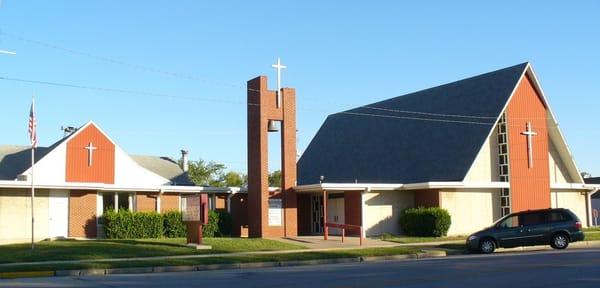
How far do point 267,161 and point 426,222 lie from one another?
27.8ft

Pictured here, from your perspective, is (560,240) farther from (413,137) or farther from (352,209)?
(413,137)

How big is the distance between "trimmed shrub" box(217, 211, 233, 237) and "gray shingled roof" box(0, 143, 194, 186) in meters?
11.0

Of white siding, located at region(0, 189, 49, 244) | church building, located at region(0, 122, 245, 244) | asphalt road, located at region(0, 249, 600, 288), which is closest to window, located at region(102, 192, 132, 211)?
church building, located at region(0, 122, 245, 244)

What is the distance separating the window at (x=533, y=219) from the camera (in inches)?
1081

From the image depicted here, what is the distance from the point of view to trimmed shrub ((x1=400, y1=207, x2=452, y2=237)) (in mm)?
34375

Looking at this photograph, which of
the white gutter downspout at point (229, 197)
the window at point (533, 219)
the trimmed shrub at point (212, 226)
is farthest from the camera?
the white gutter downspout at point (229, 197)

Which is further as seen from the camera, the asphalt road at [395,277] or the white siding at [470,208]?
the white siding at [470,208]

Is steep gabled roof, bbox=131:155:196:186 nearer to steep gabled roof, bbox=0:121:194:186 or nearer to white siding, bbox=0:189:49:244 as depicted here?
steep gabled roof, bbox=0:121:194:186

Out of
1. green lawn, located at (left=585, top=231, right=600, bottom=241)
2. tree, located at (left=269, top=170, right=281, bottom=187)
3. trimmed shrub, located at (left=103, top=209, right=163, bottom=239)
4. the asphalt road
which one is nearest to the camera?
the asphalt road

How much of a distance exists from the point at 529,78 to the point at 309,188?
1451 cm

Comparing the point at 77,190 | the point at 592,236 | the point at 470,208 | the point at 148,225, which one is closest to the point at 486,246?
the point at 592,236

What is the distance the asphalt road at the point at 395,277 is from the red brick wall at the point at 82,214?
52.8 ft

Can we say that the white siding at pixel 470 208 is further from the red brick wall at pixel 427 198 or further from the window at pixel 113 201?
the window at pixel 113 201

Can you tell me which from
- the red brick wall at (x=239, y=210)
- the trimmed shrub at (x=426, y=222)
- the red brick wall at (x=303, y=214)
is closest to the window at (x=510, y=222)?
the trimmed shrub at (x=426, y=222)
